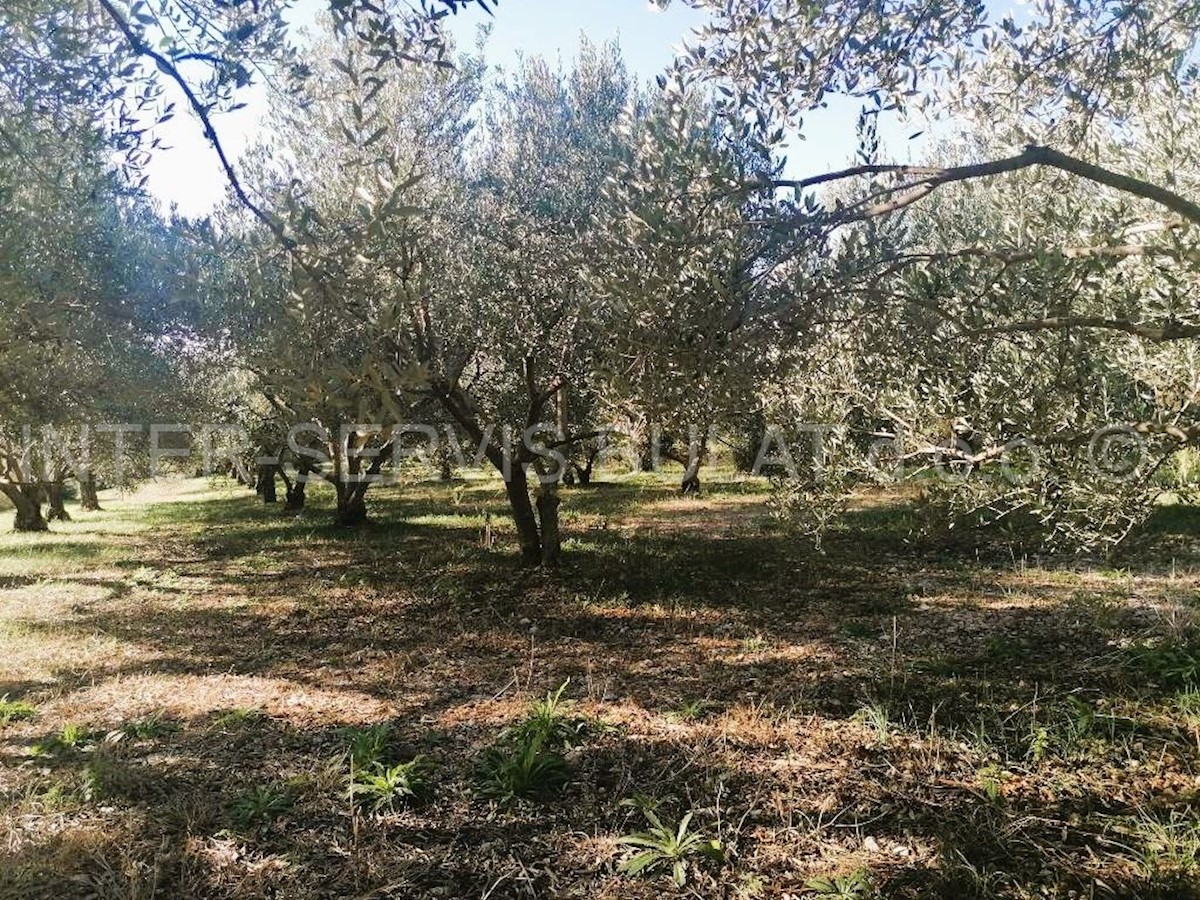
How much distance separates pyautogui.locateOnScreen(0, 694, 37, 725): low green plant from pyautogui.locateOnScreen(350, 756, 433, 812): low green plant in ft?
11.7

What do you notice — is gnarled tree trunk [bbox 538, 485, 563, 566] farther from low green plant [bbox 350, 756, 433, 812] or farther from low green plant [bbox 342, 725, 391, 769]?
low green plant [bbox 350, 756, 433, 812]

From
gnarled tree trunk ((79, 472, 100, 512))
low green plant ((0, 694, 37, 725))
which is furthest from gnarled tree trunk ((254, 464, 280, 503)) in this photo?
low green plant ((0, 694, 37, 725))

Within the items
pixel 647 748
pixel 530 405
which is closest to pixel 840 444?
pixel 647 748

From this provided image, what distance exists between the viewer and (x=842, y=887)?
3924mm

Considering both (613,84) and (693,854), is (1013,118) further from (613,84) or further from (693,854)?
(613,84)

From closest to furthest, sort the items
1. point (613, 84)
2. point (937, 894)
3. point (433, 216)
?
point (937, 894), point (433, 216), point (613, 84)

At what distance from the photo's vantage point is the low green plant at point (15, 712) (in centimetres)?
664

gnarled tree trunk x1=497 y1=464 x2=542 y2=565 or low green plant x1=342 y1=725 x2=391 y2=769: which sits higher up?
gnarled tree trunk x1=497 y1=464 x2=542 y2=565

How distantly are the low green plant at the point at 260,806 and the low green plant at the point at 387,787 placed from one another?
0.42 metres

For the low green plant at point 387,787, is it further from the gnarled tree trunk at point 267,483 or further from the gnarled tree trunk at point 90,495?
the gnarled tree trunk at point 90,495

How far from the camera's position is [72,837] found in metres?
4.48

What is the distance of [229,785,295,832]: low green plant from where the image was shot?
186 inches

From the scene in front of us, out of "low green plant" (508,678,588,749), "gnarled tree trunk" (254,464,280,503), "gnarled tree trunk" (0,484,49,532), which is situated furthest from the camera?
"gnarled tree trunk" (254,464,280,503)

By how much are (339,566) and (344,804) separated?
9918 mm
